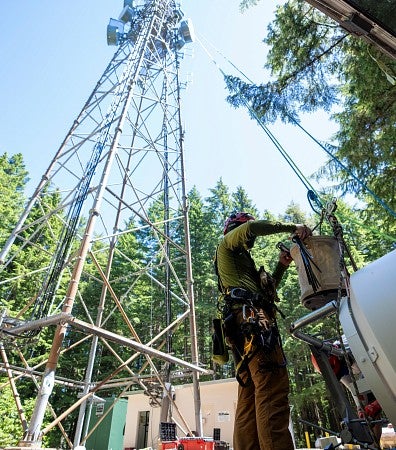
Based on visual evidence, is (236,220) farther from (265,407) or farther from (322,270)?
(265,407)

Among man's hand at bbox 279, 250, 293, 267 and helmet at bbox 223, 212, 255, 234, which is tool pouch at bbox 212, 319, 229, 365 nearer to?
man's hand at bbox 279, 250, 293, 267

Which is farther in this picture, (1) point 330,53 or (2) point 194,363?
(1) point 330,53

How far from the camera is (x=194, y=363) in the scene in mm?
5406

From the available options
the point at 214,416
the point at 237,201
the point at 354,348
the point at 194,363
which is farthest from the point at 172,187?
the point at 237,201

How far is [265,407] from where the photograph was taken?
1.98 metres

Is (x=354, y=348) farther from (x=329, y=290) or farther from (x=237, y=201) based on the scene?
(x=237, y=201)

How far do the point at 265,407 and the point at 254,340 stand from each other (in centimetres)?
36

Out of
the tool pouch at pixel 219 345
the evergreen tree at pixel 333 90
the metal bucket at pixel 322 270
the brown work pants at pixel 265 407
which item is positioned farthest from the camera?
the evergreen tree at pixel 333 90

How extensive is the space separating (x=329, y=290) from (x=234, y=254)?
2.49 feet

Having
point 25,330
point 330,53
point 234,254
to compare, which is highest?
point 330,53

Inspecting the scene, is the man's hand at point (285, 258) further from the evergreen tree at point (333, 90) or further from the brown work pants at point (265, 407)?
the evergreen tree at point (333, 90)

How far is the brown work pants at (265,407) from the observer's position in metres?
1.90

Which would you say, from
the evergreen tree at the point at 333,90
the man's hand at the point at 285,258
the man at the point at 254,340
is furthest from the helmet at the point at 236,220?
the evergreen tree at the point at 333,90

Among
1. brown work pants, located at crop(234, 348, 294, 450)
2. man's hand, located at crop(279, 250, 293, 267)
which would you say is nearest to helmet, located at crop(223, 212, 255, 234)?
man's hand, located at crop(279, 250, 293, 267)
